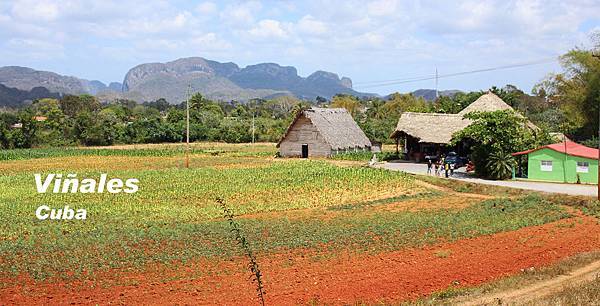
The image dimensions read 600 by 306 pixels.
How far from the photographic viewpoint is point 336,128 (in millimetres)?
57656

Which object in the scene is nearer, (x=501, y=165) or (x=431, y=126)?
(x=501, y=165)

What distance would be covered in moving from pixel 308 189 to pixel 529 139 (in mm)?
13648

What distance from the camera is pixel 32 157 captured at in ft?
186

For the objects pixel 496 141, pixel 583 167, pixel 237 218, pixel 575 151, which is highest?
pixel 496 141

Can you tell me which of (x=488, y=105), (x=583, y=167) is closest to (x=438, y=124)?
(x=488, y=105)

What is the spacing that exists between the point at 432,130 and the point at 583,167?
1591cm

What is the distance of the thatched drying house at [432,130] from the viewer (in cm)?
4638

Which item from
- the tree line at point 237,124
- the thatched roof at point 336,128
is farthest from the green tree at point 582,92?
the thatched roof at point 336,128

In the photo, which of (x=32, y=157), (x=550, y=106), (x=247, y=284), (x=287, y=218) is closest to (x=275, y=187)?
(x=287, y=218)

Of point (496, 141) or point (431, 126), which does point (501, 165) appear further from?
point (431, 126)

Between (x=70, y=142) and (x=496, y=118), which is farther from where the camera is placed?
(x=70, y=142)

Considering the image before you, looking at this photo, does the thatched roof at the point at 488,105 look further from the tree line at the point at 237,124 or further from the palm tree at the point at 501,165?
the palm tree at the point at 501,165

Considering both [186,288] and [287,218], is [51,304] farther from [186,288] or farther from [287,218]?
[287,218]

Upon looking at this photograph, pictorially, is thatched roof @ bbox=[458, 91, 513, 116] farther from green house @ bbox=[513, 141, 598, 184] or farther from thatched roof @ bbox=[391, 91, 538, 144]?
green house @ bbox=[513, 141, 598, 184]
